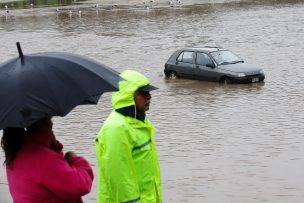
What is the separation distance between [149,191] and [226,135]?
31.7ft

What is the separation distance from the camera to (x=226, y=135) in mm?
14406

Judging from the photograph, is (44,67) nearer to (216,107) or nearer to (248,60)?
(216,107)

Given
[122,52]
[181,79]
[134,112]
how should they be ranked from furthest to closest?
[122,52] < [181,79] < [134,112]

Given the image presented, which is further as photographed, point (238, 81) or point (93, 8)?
point (93, 8)

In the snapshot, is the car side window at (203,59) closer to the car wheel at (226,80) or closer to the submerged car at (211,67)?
the submerged car at (211,67)

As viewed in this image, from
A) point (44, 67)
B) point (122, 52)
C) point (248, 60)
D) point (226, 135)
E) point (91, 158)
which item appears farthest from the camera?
point (122, 52)

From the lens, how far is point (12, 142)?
155 inches

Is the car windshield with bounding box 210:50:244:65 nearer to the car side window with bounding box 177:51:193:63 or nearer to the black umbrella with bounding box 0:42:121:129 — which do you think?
the car side window with bounding box 177:51:193:63

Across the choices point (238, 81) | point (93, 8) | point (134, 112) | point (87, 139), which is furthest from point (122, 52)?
point (93, 8)

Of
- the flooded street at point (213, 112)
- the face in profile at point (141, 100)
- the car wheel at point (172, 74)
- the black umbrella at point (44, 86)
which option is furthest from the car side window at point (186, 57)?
the black umbrella at point (44, 86)

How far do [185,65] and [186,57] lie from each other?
1.30ft

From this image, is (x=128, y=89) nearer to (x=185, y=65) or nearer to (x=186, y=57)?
(x=185, y=65)

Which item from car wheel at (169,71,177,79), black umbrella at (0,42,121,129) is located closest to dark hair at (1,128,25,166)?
black umbrella at (0,42,121,129)

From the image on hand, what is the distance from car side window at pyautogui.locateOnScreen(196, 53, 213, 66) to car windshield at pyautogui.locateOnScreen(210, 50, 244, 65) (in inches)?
8.9
